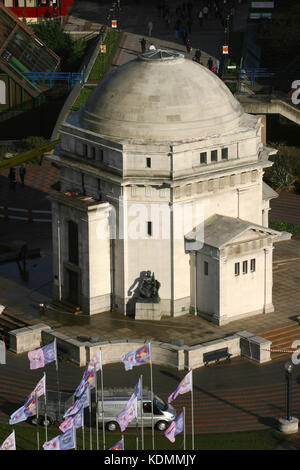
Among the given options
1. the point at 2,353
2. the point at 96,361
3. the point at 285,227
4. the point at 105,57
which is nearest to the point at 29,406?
the point at 96,361

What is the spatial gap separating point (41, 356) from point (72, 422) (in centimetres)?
1021

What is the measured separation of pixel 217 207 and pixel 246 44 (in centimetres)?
6742

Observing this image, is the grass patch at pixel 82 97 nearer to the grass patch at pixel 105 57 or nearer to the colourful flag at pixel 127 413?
the grass patch at pixel 105 57

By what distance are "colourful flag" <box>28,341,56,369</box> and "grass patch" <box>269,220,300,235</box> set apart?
39.6 meters

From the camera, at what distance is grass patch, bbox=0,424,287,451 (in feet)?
300

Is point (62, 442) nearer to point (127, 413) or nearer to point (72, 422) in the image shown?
point (72, 422)

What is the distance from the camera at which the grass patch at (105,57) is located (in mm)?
165625

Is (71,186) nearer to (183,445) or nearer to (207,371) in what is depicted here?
(207,371)

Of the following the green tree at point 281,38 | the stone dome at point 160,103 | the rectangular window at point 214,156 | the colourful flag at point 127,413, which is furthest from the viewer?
the green tree at point 281,38

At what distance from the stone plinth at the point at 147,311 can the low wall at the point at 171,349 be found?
4963mm

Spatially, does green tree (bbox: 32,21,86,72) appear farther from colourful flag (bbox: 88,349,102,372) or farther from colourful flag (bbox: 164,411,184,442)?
colourful flag (bbox: 164,411,184,442)

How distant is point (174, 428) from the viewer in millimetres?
86562

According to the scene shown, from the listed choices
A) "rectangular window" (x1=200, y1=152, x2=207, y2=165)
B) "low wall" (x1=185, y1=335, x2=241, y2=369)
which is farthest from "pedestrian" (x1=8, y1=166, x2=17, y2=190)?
"low wall" (x1=185, y1=335, x2=241, y2=369)

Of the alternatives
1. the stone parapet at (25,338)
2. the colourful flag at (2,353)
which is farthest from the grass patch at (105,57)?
the colourful flag at (2,353)
